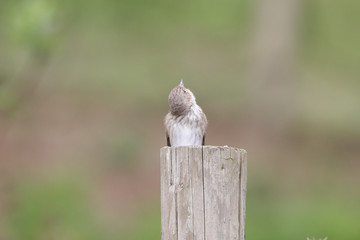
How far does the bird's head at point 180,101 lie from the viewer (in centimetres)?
738

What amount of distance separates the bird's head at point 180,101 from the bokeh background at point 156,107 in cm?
408

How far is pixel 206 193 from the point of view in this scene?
491cm

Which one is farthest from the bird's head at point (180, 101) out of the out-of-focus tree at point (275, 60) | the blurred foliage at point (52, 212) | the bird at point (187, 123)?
the out-of-focus tree at point (275, 60)

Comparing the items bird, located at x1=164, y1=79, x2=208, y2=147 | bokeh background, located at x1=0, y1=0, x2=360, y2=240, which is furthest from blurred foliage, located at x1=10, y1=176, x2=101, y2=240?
bird, located at x1=164, y1=79, x2=208, y2=147

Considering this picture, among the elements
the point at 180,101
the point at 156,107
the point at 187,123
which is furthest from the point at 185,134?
the point at 156,107

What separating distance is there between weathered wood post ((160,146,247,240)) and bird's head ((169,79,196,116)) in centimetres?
240

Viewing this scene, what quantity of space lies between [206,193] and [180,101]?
256 cm

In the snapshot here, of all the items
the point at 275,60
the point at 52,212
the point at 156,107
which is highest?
the point at 275,60

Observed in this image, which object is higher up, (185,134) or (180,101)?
(180,101)

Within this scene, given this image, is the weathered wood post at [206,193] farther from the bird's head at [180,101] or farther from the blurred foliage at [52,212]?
the blurred foliage at [52,212]

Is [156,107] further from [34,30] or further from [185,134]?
[185,134]

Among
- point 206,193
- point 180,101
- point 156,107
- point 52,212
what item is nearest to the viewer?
point 206,193

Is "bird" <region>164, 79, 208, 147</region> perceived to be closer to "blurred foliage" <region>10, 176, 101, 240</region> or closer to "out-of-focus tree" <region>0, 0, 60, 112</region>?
"out-of-focus tree" <region>0, 0, 60, 112</region>

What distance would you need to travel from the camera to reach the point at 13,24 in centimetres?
1166
